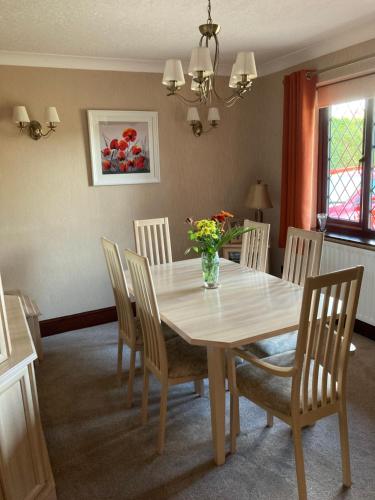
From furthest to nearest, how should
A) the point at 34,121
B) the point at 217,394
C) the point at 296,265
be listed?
the point at 34,121 < the point at 296,265 < the point at 217,394

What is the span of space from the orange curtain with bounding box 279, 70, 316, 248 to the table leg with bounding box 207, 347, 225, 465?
6.93ft

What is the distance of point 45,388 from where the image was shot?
9.43 ft

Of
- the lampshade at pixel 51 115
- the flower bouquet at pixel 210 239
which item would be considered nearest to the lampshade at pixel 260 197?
the flower bouquet at pixel 210 239

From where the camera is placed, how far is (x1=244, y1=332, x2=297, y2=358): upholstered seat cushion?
2271mm

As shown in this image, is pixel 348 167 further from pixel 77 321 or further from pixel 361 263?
pixel 77 321

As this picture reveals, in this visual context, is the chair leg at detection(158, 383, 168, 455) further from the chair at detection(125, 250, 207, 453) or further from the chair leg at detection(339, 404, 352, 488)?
the chair leg at detection(339, 404, 352, 488)

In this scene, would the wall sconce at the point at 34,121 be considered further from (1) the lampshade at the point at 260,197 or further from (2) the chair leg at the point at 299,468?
(2) the chair leg at the point at 299,468

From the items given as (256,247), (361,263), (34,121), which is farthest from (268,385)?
(34,121)

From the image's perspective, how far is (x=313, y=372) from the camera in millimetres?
1757

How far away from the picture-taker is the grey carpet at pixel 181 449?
75.9 inches

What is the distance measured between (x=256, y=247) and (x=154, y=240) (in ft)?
2.87

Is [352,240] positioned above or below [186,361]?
above

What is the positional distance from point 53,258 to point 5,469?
93.1 inches

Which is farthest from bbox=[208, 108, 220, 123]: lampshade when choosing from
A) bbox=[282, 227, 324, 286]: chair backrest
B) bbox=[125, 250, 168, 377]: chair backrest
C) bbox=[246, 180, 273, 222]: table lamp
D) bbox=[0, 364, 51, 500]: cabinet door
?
bbox=[0, 364, 51, 500]: cabinet door
